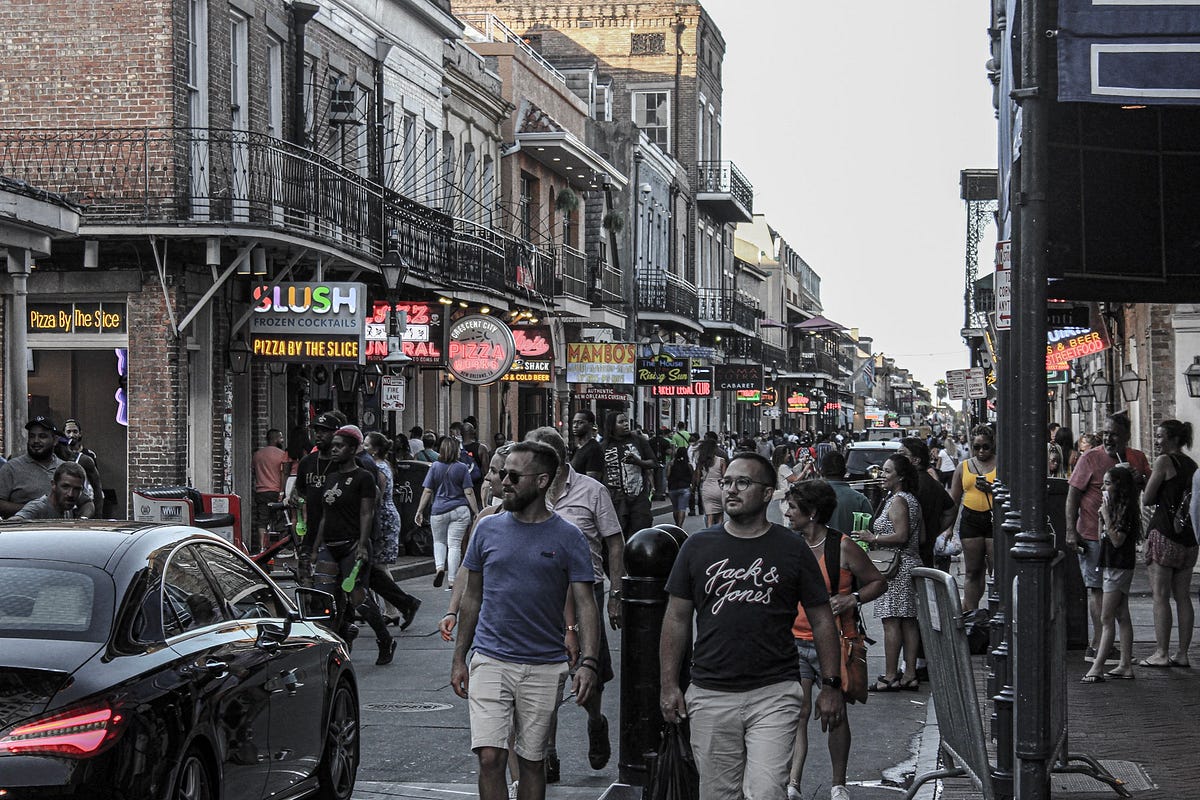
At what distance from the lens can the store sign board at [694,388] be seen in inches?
1816

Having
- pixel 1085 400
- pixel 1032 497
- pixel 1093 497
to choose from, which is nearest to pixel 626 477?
pixel 1093 497

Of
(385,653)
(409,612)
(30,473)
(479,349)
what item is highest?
(479,349)

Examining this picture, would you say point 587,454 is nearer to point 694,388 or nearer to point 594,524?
point 594,524

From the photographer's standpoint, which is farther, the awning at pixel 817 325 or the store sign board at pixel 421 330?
the awning at pixel 817 325

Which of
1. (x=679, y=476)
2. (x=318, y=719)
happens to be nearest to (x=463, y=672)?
(x=318, y=719)

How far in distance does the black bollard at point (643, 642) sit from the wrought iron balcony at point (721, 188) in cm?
5263

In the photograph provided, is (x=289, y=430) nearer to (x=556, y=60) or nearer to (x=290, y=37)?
(x=290, y=37)

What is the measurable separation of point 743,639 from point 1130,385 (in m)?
18.9

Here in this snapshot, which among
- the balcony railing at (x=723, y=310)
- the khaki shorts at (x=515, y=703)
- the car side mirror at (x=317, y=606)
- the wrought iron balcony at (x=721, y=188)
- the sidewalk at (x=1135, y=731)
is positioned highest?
the wrought iron balcony at (x=721, y=188)

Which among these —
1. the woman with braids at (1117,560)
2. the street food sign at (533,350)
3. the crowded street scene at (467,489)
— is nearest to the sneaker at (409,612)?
the crowded street scene at (467,489)

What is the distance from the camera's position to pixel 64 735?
564 centimetres

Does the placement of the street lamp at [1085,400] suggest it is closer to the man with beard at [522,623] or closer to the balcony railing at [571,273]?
the balcony railing at [571,273]

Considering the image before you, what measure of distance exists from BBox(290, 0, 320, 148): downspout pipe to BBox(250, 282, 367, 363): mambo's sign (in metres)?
3.31

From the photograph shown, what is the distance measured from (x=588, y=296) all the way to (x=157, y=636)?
36.3 metres
